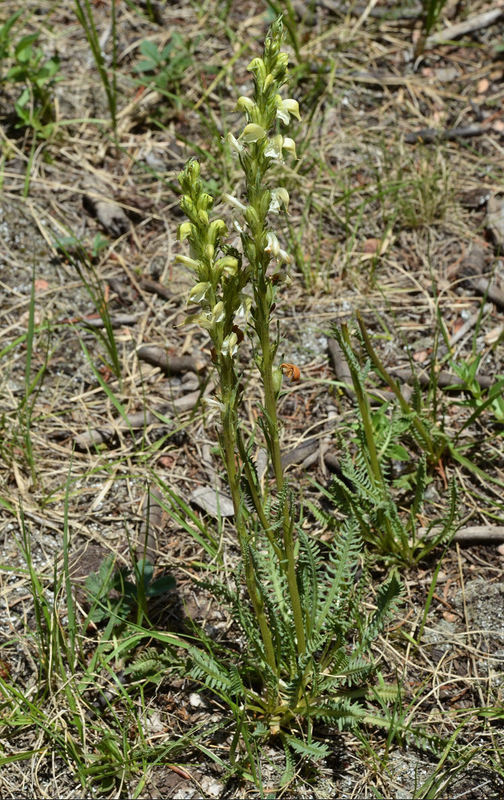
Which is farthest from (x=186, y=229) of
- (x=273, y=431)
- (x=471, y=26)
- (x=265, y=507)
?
(x=471, y=26)

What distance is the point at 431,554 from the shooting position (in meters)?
2.89

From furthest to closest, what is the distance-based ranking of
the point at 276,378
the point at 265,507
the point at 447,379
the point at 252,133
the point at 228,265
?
the point at 447,379 → the point at 265,507 → the point at 276,378 → the point at 228,265 → the point at 252,133

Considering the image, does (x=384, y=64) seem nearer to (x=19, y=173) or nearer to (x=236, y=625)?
(x=19, y=173)

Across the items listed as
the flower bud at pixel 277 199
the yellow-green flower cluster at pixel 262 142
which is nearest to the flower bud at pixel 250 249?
the yellow-green flower cluster at pixel 262 142

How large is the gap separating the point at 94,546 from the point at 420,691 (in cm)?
124

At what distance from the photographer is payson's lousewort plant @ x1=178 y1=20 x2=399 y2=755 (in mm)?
1724

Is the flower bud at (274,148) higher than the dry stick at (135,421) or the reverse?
higher

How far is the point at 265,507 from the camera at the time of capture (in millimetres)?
2408

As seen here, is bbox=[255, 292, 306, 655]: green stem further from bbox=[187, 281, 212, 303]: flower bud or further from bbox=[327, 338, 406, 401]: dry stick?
bbox=[327, 338, 406, 401]: dry stick

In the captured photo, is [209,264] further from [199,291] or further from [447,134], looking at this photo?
[447,134]

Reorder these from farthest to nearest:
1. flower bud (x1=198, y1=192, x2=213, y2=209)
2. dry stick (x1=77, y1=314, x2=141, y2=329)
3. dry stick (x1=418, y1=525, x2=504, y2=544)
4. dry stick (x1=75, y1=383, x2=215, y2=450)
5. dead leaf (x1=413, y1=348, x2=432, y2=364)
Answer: dry stick (x1=77, y1=314, x2=141, y2=329) → dead leaf (x1=413, y1=348, x2=432, y2=364) → dry stick (x1=75, y1=383, x2=215, y2=450) → dry stick (x1=418, y1=525, x2=504, y2=544) → flower bud (x1=198, y1=192, x2=213, y2=209)

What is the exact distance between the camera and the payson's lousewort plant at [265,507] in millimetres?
1724

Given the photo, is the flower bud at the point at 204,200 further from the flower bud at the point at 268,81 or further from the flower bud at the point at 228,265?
the flower bud at the point at 268,81

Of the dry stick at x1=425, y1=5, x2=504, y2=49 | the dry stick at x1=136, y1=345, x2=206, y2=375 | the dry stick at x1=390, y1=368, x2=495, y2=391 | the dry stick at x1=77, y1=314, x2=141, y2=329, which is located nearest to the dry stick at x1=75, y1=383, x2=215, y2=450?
the dry stick at x1=136, y1=345, x2=206, y2=375
